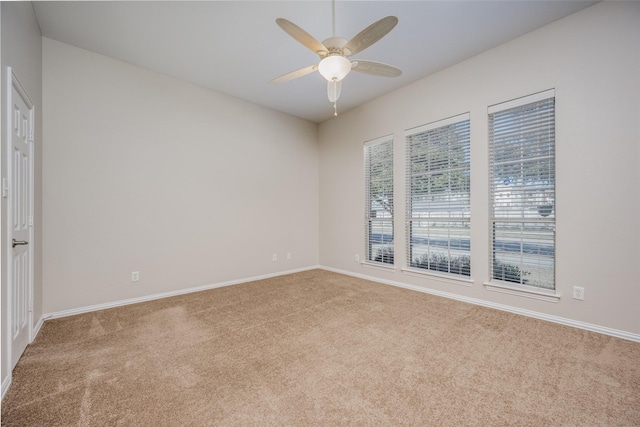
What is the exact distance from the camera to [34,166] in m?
2.56

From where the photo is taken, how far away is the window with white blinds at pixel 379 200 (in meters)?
4.44

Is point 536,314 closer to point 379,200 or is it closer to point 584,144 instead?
point 584,144

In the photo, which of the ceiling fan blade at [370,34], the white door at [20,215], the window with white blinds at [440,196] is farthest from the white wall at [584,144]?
the white door at [20,215]

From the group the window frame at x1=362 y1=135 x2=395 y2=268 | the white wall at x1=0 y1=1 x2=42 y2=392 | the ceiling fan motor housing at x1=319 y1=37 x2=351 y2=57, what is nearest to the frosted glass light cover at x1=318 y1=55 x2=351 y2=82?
the ceiling fan motor housing at x1=319 y1=37 x2=351 y2=57

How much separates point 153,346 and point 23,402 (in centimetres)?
79

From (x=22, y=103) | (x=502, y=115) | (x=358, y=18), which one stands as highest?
(x=358, y=18)

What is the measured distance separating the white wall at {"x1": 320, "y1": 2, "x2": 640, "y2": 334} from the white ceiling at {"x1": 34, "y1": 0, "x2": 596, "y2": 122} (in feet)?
0.81

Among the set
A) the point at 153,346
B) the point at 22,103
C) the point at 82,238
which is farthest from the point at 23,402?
the point at 22,103

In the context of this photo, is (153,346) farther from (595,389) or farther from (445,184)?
(445,184)

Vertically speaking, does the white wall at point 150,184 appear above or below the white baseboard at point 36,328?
above

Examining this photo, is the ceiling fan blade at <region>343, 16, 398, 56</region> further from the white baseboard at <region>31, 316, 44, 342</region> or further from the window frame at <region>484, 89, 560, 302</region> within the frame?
the white baseboard at <region>31, 316, 44, 342</region>

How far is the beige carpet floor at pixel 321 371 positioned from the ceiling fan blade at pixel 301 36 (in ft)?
7.91

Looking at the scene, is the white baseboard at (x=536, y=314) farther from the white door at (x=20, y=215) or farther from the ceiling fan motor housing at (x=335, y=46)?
the white door at (x=20, y=215)

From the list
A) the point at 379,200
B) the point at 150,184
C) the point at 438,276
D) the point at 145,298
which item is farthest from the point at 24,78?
the point at 438,276
